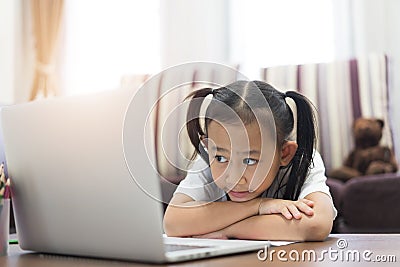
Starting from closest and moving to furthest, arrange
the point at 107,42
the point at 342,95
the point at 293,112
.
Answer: the point at 293,112, the point at 342,95, the point at 107,42

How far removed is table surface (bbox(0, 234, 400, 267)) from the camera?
67 centimetres

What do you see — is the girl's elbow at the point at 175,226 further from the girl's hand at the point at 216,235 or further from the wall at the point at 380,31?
the wall at the point at 380,31

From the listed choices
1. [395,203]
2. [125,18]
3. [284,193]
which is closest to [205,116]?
[284,193]

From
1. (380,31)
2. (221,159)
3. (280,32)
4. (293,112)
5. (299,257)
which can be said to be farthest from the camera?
(280,32)

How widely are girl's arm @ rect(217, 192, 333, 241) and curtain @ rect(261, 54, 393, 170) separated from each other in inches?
62.5

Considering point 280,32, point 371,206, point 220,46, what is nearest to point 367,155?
point 371,206

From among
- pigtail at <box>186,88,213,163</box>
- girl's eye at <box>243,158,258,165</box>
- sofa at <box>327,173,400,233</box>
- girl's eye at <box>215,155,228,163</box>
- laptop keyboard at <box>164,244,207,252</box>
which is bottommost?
sofa at <box>327,173,400,233</box>

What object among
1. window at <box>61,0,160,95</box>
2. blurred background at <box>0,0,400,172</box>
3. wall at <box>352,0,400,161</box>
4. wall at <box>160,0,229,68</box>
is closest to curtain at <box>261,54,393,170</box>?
blurred background at <box>0,0,400,172</box>

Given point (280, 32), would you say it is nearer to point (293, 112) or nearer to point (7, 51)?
point (7, 51)

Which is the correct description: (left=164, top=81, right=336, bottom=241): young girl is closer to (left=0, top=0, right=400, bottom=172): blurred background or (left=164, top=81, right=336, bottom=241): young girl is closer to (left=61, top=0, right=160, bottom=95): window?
(left=0, top=0, right=400, bottom=172): blurred background

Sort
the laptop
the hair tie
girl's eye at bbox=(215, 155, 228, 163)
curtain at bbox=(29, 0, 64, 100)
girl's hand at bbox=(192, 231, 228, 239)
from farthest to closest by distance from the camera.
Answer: curtain at bbox=(29, 0, 64, 100) → the hair tie → girl's hand at bbox=(192, 231, 228, 239) → girl's eye at bbox=(215, 155, 228, 163) → the laptop

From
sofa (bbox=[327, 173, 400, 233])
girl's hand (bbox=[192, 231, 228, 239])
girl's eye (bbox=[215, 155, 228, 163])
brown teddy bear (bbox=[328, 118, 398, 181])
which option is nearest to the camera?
girl's eye (bbox=[215, 155, 228, 163])

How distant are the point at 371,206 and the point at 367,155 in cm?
50

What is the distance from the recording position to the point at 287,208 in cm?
102
